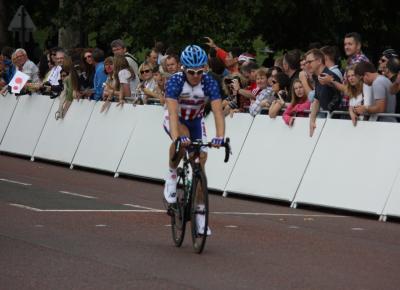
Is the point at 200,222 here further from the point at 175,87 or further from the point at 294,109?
the point at 294,109

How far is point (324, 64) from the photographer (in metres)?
18.1

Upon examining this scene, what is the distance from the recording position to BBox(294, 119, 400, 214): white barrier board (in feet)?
54.0

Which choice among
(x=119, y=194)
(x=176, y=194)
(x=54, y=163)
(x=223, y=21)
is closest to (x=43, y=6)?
(x=223, y=21)

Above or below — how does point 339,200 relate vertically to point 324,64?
below

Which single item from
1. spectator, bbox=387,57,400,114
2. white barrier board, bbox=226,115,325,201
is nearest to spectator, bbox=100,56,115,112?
white barrier board, bbox=226,115,325,201

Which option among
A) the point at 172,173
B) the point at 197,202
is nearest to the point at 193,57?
the point at 172,173

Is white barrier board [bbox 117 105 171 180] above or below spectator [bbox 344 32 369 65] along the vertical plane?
below

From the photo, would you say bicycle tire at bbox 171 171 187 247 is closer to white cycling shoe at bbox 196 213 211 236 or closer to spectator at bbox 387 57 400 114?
white cycling shoe at bbox 196 213 211 236

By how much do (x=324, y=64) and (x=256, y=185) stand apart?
1906 millimetres

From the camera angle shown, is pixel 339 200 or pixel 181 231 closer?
pixel 181 231

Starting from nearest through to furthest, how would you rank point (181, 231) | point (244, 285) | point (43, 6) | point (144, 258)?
point (244, 285) < point (144, 258) < point (181, 231) < point (43, 6)

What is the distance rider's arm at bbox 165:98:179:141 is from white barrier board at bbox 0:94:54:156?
12.5m

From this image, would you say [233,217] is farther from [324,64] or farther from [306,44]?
[306,44]

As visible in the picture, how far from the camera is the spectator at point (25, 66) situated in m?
27.4
